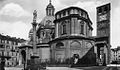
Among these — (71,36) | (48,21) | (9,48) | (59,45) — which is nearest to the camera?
(71,36)

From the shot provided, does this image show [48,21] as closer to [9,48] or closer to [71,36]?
[9,48]

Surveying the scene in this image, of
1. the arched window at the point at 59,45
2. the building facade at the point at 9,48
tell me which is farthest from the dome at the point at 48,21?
the arched window at the point at 59,45

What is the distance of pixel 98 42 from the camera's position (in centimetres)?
4209

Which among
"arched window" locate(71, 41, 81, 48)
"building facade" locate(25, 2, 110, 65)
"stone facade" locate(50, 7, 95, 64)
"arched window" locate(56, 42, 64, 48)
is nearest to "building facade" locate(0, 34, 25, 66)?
"building facade" locate(25, 2, 110, 65)

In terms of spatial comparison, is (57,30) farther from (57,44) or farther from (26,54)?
(26,54)

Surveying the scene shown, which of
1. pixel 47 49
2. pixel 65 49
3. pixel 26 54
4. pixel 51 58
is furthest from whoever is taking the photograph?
pixel 26 54

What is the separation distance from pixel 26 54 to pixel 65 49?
16.4m

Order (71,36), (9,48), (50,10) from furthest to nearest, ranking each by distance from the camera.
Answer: (9,48) < (50,10) < (71,36)

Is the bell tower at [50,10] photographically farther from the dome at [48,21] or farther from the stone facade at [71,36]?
the stone facade at [71,36]

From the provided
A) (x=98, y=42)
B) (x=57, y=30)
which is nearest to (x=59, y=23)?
(x=57, y=30)

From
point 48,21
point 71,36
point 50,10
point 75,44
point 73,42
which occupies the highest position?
point 50,10

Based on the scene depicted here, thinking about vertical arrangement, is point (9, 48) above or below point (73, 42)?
below

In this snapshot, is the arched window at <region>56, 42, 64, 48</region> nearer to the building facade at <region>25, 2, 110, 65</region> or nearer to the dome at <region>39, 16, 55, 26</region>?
the building facade at <region>25, 2, 110, 65</region>

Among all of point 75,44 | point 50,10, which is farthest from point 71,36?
point 50,10
